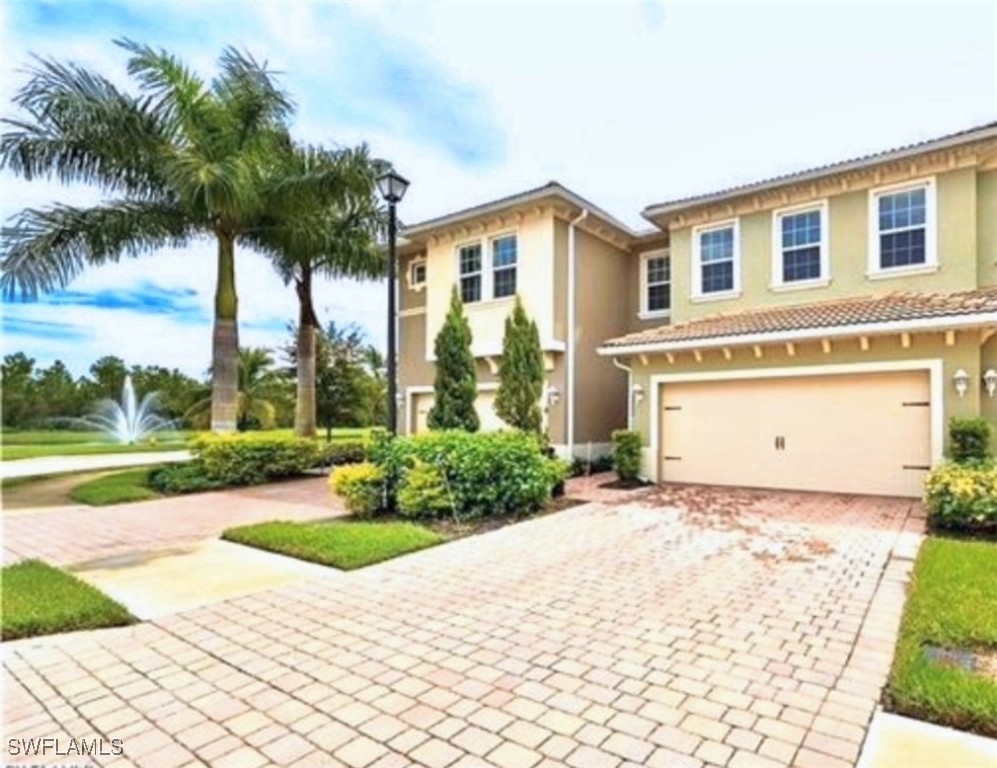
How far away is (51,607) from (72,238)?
1106cm

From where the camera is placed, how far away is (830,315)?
11352 millimetres

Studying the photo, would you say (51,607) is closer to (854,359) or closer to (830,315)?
(854,359)

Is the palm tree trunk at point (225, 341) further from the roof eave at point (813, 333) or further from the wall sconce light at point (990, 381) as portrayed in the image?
the wall sconce light at point (990, 381)

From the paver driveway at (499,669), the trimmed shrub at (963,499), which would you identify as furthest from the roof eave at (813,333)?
the paver driveway at (499,669)

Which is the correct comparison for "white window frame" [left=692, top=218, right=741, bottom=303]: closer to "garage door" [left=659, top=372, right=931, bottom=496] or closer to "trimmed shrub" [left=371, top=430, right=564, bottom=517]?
"garage door" [left=659, top=372, right=931, bottom=496]

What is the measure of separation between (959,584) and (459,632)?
4804mm

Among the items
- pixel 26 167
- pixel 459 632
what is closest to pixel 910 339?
pixel 459 632

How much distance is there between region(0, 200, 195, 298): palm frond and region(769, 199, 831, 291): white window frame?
1372 cm

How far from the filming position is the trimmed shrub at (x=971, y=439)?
923 centimetres

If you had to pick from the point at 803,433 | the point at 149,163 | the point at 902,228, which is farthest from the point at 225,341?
the point at 902,228

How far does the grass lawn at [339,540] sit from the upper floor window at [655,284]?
10.8 m

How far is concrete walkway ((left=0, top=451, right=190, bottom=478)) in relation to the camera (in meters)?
16.9
